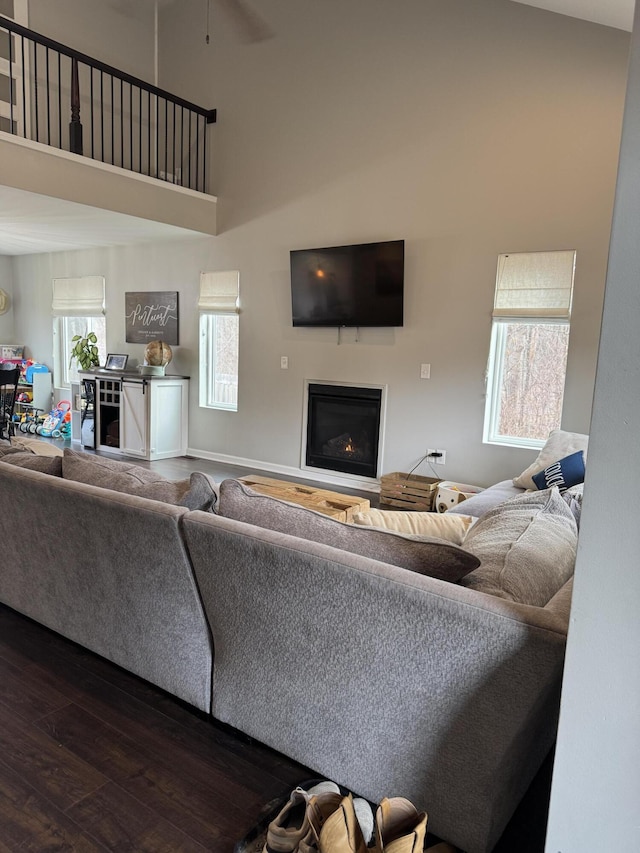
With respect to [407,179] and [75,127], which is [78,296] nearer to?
[75,127]

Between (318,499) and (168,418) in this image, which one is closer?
(318,499)

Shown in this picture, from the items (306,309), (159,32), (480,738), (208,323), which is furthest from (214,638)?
(159,32)

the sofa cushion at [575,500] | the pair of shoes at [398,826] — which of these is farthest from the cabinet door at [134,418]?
the pair of shoes at [398,826]

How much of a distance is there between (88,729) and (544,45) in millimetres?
5007

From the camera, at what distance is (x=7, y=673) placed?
219 cm

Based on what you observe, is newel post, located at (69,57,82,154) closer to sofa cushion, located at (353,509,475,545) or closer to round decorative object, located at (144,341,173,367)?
round decorative object, located at (144,341,173,367)

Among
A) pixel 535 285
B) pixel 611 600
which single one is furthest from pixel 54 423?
pixel 611 600

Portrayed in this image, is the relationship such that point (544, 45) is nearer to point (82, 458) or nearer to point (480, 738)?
point (82, 458)

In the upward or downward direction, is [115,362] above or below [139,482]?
above

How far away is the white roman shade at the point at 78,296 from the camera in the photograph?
743 centimetres

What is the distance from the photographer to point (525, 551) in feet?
5.30

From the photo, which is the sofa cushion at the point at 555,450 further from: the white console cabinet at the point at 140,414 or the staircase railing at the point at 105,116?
the staircase railing at the point at 105,116

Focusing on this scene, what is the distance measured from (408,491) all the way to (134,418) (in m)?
3.39

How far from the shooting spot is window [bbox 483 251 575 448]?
13.9ft
